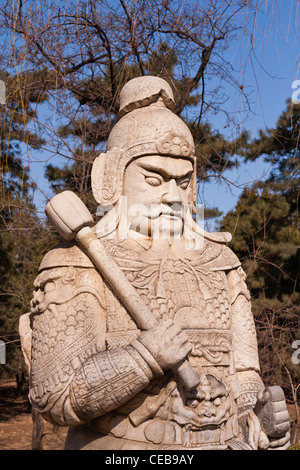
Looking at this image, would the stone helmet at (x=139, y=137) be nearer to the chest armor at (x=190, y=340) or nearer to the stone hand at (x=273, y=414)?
the chest armor at (x=190, y=340)

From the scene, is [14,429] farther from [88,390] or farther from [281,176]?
[88,390]

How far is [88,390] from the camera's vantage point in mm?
2582

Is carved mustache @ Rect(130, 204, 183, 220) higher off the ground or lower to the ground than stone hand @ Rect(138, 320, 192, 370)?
higher

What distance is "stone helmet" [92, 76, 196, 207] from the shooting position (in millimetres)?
3129

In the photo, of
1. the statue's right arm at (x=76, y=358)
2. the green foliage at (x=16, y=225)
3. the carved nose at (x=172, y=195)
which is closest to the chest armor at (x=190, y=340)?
the statue's right arm at (x=76, y=358)

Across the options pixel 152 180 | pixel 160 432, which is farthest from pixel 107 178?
pixel 160 432

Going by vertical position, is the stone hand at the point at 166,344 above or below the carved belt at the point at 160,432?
above

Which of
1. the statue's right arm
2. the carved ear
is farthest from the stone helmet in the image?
the statue's right arm

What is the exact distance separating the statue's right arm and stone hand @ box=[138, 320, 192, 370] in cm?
4

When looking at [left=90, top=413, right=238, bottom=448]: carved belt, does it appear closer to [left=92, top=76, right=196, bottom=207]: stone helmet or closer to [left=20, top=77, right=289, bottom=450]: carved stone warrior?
[left=20, top=77, right=289, bottom=450]: carved stone warrior

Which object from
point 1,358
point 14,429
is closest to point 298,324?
point 1,358

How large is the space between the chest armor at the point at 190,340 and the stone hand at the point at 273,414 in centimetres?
17

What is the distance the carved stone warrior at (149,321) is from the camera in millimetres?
2637

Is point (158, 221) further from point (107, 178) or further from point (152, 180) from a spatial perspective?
point (107, 178)
